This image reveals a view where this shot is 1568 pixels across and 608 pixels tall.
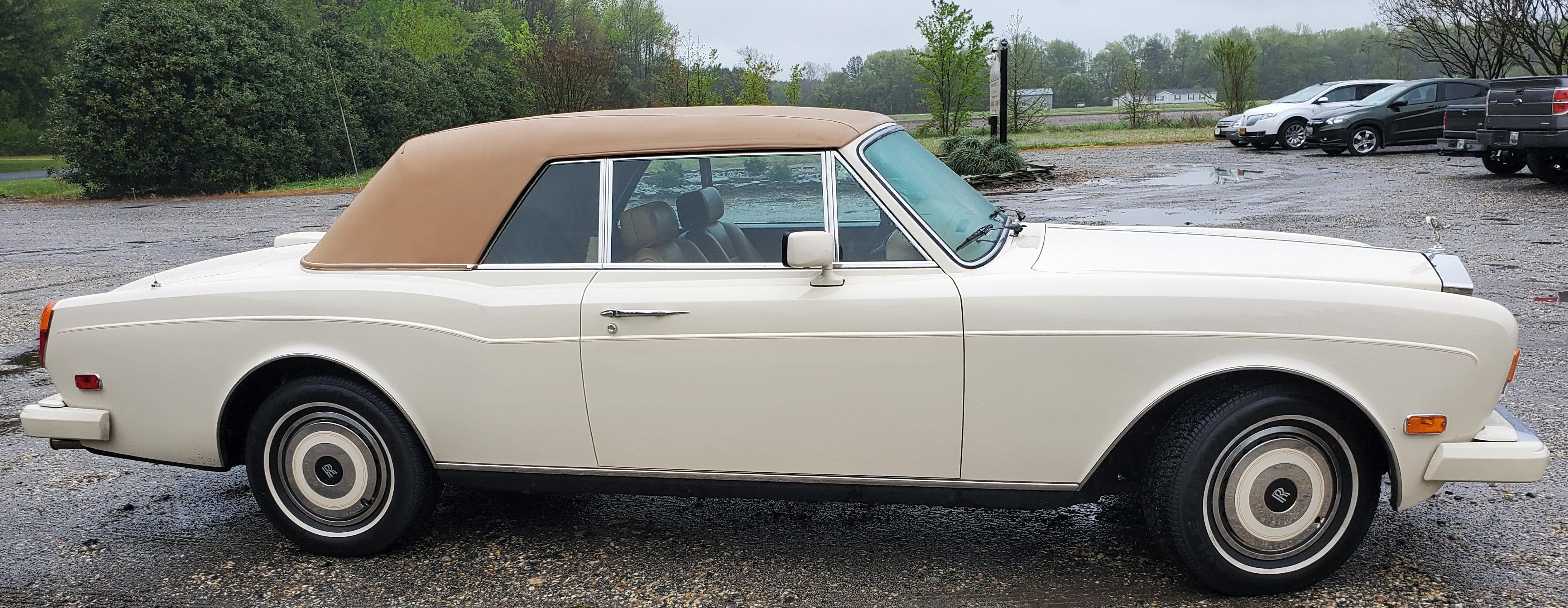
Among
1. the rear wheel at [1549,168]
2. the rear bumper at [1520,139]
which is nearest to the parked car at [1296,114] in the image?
the rear wheel at [1549,168]

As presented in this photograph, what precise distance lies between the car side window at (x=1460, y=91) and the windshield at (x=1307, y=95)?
2351mm

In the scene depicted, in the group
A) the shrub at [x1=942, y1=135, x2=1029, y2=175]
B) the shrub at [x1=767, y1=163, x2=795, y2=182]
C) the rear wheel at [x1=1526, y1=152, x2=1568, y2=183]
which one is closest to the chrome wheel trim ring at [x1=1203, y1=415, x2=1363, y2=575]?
the shrub at [x1=767, y1=163, x2=795, y2=182]

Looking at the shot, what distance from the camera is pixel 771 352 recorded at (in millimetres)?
3275

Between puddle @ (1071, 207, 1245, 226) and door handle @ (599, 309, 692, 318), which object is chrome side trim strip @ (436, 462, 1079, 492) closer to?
door handle @ (599, 309, 692, 318)

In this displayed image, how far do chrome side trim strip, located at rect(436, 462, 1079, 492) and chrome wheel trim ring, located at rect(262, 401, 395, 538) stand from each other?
263 millimetres

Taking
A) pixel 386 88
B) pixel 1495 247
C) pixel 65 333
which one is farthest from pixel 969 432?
pixel 386 88

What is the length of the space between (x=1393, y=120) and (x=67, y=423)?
23.1 meters

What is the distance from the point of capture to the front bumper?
10.0 feet

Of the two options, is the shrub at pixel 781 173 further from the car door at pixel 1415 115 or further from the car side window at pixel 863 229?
the car door at pixel 1415 115

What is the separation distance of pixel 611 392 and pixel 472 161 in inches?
37.9

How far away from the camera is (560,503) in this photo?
4305 millimetres

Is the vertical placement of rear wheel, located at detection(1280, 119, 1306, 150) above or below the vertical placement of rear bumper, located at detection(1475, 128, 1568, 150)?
below

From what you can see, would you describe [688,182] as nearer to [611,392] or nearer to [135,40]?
[611,392]

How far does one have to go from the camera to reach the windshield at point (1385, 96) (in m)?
21.2
